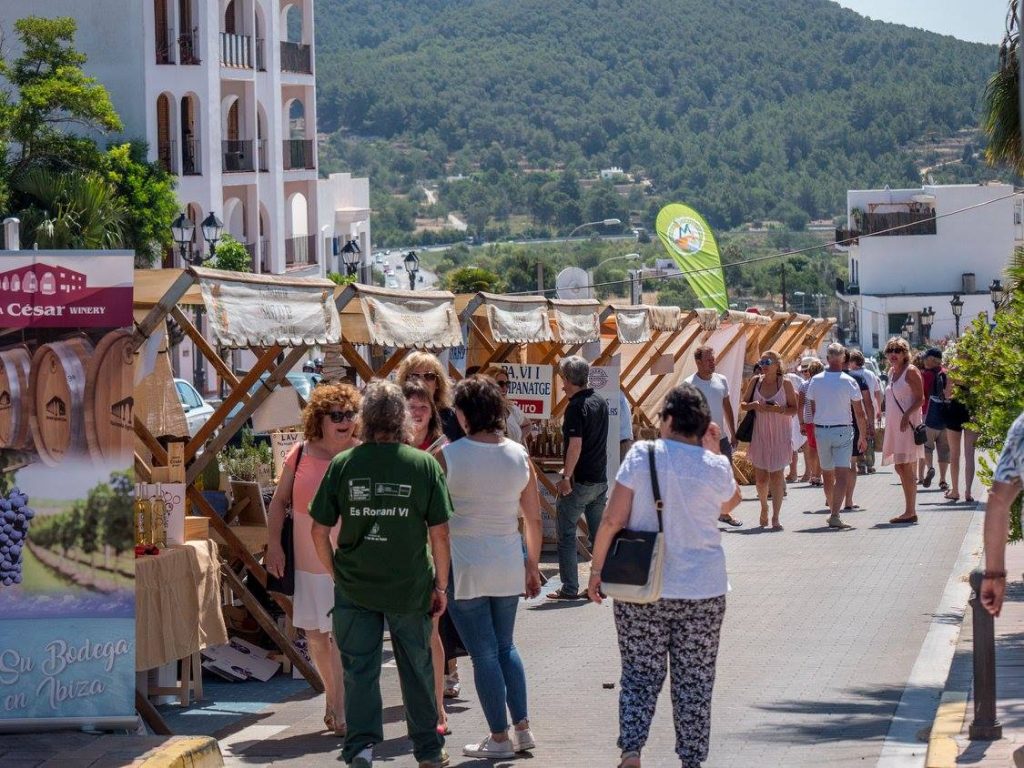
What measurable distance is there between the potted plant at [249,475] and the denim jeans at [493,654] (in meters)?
3.27

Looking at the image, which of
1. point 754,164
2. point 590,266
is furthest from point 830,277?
point 590,266

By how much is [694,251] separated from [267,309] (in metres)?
31.3

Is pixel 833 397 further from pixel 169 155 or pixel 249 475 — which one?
pixel 169 155

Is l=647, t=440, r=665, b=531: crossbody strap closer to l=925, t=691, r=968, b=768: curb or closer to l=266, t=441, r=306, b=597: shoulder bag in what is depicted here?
l=925, t=691, r=968, b=768: curb

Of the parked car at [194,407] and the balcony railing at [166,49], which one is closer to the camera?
the parked car at [194,407]

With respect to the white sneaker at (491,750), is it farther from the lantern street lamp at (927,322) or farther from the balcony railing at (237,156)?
the lantern street lamp at (927,322)

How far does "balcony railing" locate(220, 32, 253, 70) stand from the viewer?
49.7 meters

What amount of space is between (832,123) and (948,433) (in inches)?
5826

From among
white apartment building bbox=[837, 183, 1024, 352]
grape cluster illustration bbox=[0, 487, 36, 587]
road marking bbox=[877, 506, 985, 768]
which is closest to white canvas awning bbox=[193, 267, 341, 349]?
grape cluster illustration bbox=[0, 487, 36, 587]

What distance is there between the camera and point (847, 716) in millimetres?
8094

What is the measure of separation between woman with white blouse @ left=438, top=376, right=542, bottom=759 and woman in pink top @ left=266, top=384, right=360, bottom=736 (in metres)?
0.70

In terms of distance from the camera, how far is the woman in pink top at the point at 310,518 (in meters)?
7.81

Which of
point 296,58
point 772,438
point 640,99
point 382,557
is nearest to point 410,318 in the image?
point 382,557

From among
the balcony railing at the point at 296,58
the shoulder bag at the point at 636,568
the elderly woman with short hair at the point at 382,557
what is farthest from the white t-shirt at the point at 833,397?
the balcony railing at the point at 296,58
